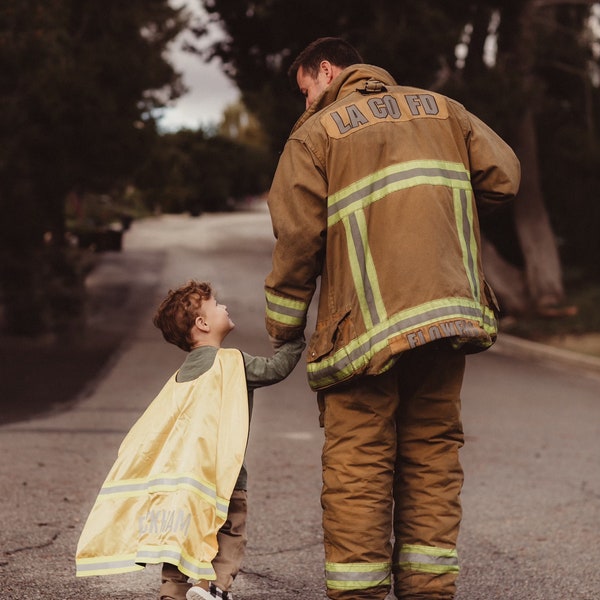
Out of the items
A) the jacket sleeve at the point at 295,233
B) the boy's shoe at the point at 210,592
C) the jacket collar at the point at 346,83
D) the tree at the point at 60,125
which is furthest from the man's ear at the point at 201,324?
the tree at the point at 60,125

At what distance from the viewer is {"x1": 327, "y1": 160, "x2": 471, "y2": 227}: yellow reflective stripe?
350cm

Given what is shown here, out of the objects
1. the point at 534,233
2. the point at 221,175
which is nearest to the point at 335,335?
the point at 534,233

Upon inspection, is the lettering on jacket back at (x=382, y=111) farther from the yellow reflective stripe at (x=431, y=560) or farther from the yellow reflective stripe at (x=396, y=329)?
the yellow reflective stripe at (x=431, y=560)

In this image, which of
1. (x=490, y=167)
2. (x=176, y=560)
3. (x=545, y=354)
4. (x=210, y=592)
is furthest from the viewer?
(x=545, y=354)

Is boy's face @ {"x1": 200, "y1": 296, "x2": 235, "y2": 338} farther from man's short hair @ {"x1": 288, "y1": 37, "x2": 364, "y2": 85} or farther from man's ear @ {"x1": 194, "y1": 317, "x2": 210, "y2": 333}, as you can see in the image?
man's short hair @ {"x1": 288, "y1": 37, "x2": 364, "y2": 85}

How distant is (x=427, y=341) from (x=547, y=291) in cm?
1447

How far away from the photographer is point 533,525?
5.51 meters

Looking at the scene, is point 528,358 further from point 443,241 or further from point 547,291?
point 443,241

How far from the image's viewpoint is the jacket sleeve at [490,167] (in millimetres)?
3689

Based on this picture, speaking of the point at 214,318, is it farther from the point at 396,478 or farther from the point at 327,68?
the point at 327,68

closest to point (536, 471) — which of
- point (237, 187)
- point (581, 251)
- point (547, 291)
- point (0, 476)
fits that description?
point (0, 476)

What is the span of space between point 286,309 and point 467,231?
65 centimetres

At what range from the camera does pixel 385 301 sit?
11.4ft

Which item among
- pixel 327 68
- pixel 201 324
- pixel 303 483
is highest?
pixel 327 68
